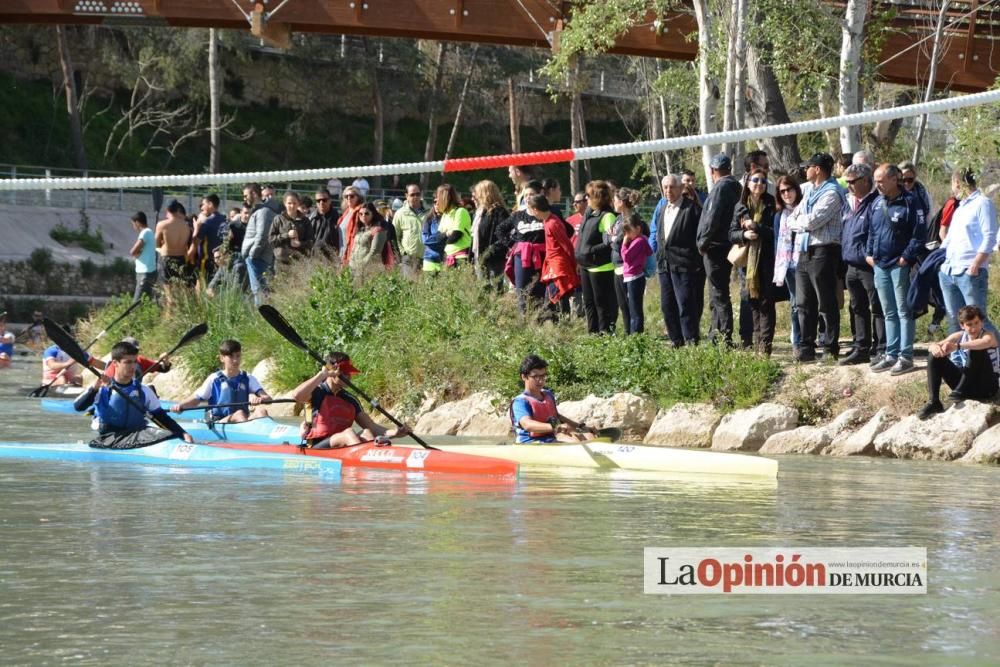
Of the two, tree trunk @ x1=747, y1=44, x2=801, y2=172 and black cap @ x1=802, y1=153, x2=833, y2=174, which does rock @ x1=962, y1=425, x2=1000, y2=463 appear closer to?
black cap @ x1=802, y1=153, x2=833, y2=174

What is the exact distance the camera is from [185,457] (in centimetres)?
1332

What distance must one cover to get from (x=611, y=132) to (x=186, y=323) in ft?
150

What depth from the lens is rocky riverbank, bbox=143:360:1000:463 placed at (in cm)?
1329

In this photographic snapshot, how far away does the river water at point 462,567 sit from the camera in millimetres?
6914

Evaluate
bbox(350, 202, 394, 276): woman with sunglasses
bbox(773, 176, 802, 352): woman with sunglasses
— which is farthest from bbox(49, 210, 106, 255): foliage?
bbox(773, 176, 802, 352): woman with sunglasses

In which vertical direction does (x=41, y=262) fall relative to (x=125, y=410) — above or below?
above

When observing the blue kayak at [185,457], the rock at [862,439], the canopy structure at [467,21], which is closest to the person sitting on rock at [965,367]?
the rock at [862,439]

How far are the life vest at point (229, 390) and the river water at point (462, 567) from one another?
1.95 metres

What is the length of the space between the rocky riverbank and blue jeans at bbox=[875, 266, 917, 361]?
Result: 10.2 inches

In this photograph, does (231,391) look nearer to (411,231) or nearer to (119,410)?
(119,410)

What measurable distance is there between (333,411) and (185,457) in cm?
125

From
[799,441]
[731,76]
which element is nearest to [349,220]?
[731,76]

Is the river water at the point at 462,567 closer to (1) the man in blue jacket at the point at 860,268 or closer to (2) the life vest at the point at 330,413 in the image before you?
(2) the life vest at the point at 330,413

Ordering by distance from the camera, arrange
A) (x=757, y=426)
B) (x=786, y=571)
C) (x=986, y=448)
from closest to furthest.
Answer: (x=786, y=571)
(x=986, y=448)
(x=757, y=426)
